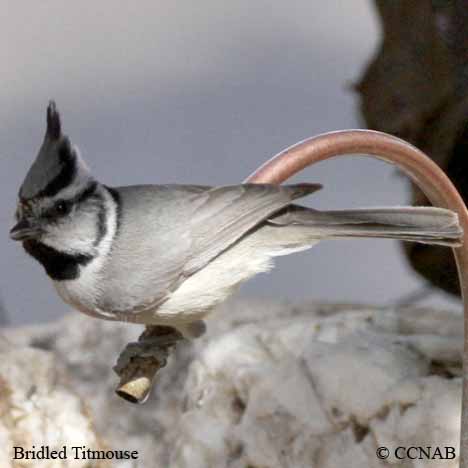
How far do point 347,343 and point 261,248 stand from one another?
0.43 metres

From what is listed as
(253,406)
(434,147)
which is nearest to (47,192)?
(253,406)

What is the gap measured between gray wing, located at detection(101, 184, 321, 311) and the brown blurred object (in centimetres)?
72

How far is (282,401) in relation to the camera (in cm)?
183

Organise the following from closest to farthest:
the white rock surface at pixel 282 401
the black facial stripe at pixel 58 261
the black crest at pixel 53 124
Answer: the black crest at pixel 53 124 → the black facial stripe at pixel 58 261 → the white rock surface at pixel 282 401

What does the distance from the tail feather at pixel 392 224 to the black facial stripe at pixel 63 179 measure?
0.34 metres

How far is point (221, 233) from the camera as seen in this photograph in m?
1.56

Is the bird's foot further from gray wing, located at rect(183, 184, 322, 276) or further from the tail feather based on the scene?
the tail feather

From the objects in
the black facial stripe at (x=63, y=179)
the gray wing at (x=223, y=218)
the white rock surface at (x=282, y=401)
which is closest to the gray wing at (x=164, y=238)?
the gray wing at (x=223, y=218)

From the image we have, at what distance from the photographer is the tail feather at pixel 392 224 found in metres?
1.45

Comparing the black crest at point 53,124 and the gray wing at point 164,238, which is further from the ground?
the black crest at point 53,124

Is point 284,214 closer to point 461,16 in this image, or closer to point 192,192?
point 192,192

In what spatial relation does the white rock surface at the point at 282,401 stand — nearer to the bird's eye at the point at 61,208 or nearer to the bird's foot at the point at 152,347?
the bird's foot at the point at 152,347

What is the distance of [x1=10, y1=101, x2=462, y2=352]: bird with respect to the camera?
1.52 m

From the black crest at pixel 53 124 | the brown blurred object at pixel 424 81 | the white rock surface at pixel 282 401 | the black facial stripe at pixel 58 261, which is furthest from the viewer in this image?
the brown blurred object at pixel 424 81
